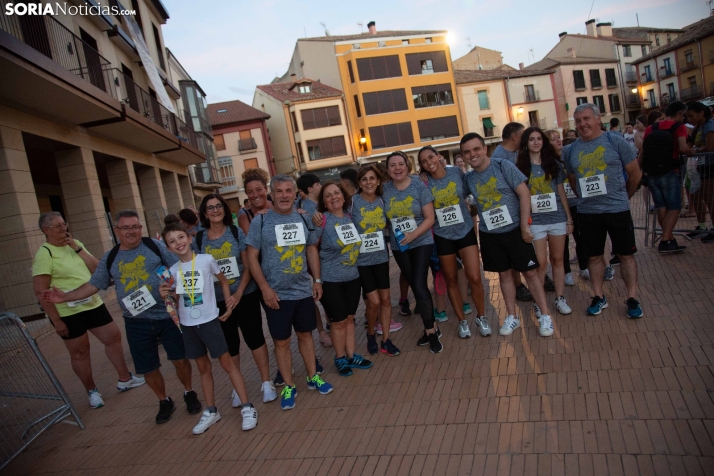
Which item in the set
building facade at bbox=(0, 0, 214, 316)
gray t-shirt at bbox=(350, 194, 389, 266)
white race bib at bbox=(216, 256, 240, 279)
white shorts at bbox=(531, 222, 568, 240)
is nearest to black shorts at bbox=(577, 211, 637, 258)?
white shorts at bbox=(531, 222, 568, 240)

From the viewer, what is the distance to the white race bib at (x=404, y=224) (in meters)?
4.81

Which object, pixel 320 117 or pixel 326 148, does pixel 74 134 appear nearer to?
pixel 326 148

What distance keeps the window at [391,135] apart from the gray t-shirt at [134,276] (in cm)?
3668

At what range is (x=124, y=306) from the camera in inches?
167

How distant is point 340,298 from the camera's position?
4.51 m

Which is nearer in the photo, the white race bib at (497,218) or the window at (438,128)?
the white race bib at (497,218)

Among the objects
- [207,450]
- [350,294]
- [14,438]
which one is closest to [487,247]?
[350,294]

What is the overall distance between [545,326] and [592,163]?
1.73 metres

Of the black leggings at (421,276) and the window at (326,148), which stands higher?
the window at (326,148)

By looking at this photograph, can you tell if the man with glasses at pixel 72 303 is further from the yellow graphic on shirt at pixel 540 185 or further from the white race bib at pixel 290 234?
the yellow graphic on shirt at pixel 540 185

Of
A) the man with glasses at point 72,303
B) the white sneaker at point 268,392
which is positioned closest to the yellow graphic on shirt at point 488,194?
the white sneaker at point 268,392

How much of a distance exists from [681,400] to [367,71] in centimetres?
4003

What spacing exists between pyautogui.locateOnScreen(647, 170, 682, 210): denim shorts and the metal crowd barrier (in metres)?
8.03

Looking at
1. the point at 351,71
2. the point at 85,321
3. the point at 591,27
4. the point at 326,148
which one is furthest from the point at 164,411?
the point at 591,27
